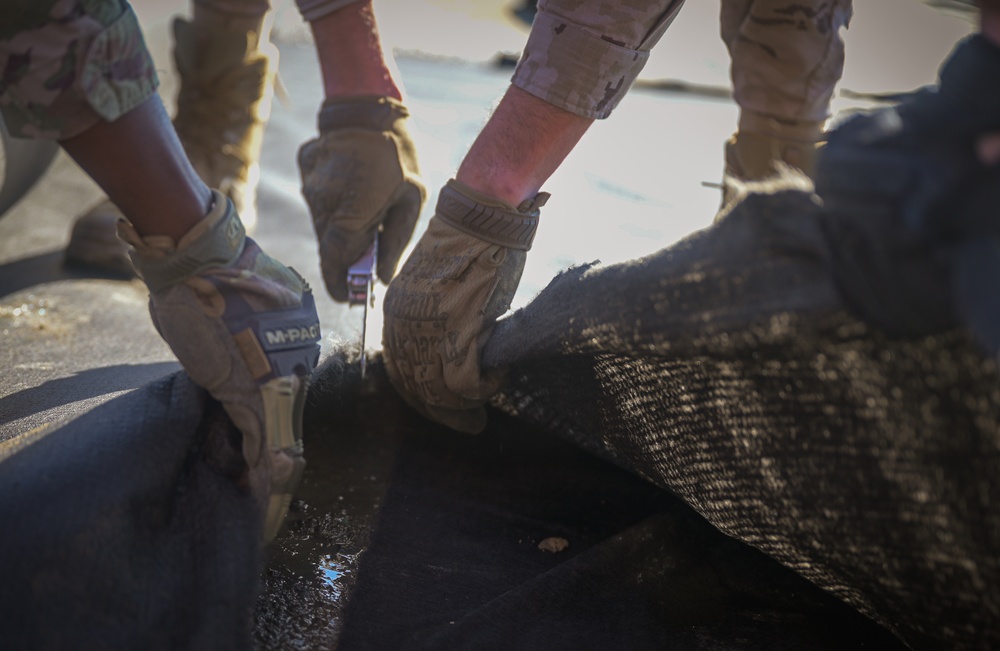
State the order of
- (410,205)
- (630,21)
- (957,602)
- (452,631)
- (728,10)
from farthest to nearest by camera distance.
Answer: (728,10), (410,205), (630,21), (452,631), (957,602)

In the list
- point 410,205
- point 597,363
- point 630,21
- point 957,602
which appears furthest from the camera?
point 410,205

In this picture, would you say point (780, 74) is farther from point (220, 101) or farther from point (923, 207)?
point (220, 101)

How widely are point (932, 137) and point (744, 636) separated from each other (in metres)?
0.65

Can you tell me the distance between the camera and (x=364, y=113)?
1594 millimetres

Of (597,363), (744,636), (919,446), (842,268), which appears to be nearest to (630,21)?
(597,363)

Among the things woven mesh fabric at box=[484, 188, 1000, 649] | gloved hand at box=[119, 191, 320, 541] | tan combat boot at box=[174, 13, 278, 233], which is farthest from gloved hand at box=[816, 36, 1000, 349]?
tan combat boot at box=[174, 13, 278, 233]

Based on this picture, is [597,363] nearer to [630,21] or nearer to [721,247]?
[721,247]

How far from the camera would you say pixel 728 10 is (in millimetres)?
1907

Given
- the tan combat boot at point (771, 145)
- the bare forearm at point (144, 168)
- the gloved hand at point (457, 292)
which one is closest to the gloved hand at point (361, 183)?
the gloved hand at point (457, 292)

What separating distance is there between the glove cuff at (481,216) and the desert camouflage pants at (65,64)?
0.47 metres

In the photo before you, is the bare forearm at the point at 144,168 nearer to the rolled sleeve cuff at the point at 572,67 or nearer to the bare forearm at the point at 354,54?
the rolled sleeve cuff at the point at 572,67

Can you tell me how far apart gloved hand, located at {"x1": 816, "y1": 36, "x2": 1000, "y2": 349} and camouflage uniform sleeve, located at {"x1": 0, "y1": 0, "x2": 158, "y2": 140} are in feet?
2.63

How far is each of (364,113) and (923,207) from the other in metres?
1.15

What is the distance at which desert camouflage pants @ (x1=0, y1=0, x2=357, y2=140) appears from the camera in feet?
2.98
